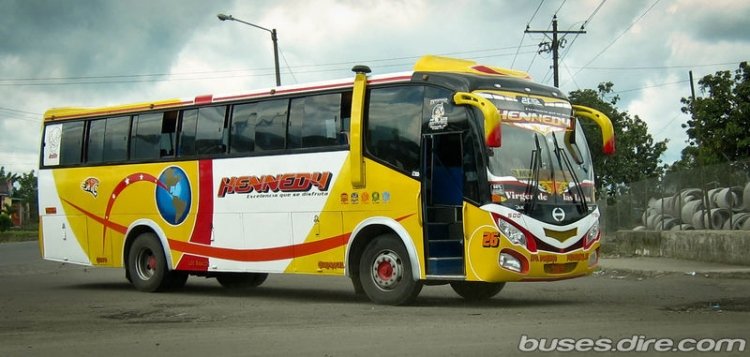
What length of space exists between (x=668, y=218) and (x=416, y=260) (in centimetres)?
1450

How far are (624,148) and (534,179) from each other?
37688 millimetres

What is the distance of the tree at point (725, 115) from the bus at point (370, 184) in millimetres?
16515

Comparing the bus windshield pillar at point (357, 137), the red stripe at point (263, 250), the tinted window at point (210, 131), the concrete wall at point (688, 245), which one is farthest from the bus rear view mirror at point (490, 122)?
the concrete wall at point (688, 245)

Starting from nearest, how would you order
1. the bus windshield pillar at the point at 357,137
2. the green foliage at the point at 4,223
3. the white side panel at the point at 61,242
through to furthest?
the bus windshield pillar at the point at 357,137, the white side panel at the point at 61,242, the green foliage at the point at 4,223

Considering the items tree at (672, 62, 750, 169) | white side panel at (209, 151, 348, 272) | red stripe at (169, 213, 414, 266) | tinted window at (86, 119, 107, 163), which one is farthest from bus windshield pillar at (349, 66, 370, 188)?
tree at (672, 62, 750, 169)

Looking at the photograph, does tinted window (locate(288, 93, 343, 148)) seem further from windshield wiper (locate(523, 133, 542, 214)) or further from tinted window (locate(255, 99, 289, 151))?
windshield wiper (locate(523, 133, 542, 214))

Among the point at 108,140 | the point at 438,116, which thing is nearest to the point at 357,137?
the point at 438,116

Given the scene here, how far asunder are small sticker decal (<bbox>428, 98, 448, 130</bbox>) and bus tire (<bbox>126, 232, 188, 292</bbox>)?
6015mm

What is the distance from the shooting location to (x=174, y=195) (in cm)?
1509

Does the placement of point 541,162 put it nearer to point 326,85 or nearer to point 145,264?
point 326,85

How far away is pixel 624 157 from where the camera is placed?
48.6 m

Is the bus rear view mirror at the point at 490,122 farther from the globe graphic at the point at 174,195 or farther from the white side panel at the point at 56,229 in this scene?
the white side panel at the point at 56,229

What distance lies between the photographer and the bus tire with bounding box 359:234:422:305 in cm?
1192

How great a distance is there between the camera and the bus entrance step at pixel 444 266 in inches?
457
